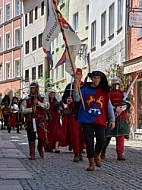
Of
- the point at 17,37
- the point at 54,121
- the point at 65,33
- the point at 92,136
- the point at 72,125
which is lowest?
the point at 92,136

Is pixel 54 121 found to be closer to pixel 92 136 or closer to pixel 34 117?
pixel 34 117

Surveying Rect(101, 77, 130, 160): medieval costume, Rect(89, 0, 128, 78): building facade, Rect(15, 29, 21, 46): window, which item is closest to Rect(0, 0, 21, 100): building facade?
Rect(15, 29, 21, 46): window

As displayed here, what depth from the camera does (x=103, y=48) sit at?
28344 millimetres

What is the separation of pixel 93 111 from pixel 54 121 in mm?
4365

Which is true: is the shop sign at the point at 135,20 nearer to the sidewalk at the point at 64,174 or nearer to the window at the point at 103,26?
the sidewalk at the point at 64,174

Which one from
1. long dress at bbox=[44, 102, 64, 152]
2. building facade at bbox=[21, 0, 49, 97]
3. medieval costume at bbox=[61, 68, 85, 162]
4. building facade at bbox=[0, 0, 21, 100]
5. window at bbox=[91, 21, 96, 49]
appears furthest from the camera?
building facade at bbox=[0, 0, 21, 100]

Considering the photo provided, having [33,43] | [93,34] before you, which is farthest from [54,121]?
[33,43]

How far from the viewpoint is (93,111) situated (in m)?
10.2

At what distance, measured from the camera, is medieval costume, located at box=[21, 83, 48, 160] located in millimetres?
12289

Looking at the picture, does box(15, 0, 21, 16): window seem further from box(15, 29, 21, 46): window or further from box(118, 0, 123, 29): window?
box(118, 0, 123, 29): window

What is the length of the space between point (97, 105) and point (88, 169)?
1144 mm

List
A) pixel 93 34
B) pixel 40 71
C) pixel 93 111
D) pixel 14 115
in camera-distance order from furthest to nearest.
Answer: pixel 40 71 → pixel 93 34 → pixel 14 115 → pixel 93 111

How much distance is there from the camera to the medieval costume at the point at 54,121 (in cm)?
1404

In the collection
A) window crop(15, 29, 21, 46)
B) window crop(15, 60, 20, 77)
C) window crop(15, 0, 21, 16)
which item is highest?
window crop(15, 0, 21, 16)
